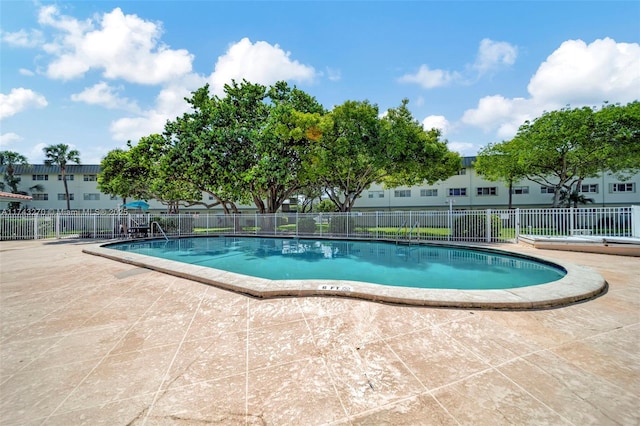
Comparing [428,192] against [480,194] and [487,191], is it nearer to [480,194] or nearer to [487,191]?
[480,194]

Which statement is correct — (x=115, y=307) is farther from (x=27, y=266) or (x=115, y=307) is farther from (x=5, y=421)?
(x=27, y=266)

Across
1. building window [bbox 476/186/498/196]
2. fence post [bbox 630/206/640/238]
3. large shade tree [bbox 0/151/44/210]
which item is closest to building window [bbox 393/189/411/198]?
building window [bbox 476/186/498/196]

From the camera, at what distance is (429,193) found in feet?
109


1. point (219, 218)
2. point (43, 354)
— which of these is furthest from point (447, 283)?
point (219, 218)

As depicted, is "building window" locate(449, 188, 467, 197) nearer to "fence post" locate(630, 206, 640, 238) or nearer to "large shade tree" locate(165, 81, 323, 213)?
"large shade tree" locate(165, 81, 323, 213)

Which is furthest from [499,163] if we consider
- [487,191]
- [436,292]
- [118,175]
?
[118,175]

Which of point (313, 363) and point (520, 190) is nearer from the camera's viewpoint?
point (313, 363)

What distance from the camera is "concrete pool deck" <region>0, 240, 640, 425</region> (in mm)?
1925

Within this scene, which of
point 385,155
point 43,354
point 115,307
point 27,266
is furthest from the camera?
point 385,155

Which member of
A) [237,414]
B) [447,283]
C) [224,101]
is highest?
[224,101]

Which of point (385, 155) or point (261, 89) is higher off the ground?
point (261, 89)

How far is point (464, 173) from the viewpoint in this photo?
3216 cm

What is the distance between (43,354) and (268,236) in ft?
50.1

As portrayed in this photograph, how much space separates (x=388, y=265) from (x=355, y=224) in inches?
277
